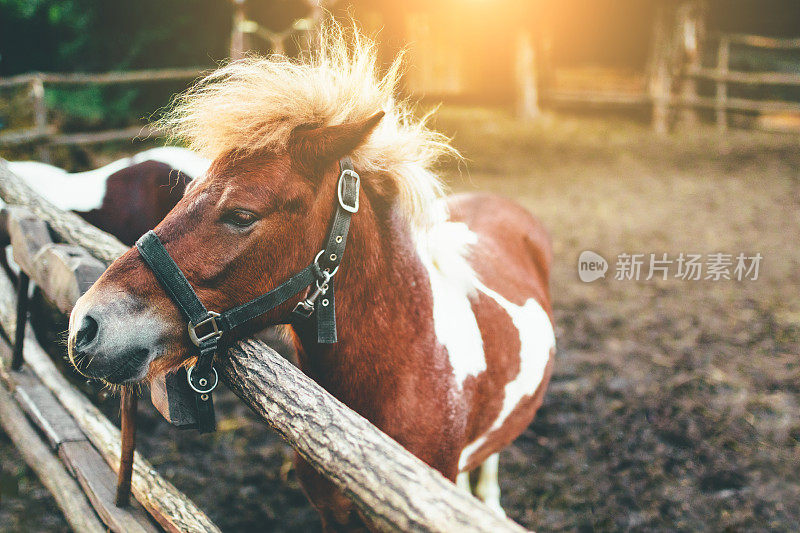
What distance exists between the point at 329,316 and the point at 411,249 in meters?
0.37

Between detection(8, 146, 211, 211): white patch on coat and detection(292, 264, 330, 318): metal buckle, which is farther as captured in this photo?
detection(8, 146, 211, 211): white patch on coat

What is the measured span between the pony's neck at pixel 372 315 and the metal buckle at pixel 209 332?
11.0 inches

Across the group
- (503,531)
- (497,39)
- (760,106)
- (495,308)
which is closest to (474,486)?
(495,308)

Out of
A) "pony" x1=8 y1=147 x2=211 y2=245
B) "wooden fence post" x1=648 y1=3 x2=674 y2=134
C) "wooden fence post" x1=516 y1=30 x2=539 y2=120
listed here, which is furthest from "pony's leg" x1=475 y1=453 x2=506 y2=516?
"wooden fence post" x1=516 y1=30 x2=539 y2=120

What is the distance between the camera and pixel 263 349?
148cm

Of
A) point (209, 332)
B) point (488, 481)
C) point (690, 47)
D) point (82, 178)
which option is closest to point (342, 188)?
point (209, 332)

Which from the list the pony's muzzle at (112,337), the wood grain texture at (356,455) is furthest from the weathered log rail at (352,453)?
the pony's muzzle at (112,337)

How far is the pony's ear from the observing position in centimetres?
146

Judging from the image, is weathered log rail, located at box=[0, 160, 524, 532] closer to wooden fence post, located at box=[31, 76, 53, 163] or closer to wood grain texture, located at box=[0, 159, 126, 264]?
wood grain texture, located at box=[0, 159, 126, 264]

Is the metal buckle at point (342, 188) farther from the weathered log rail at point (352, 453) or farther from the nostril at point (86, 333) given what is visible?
the nostril at point (86, 333)

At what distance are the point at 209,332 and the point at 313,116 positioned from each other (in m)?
0.64

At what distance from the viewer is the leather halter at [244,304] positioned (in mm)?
1310

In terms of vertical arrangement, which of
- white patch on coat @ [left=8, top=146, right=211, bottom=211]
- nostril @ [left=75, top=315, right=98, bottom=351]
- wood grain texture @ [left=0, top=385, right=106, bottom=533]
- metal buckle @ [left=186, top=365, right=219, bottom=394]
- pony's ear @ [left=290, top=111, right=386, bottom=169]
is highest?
pony's ear @ [left=290, top=111, right=386, bottom=169]

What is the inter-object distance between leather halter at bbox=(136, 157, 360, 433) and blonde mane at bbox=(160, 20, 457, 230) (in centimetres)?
15
